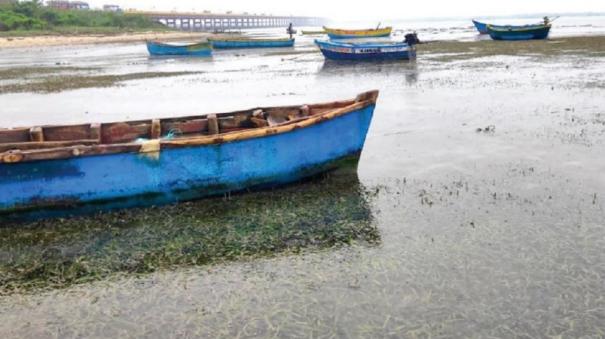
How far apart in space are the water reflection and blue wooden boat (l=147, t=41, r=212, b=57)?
39.2 metres

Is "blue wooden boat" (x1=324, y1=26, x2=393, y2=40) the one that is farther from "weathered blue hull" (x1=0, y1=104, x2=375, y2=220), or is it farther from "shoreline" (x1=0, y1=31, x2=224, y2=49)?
"weathered blue hull" (x1=0, y1=104, x2=375, y2=220)

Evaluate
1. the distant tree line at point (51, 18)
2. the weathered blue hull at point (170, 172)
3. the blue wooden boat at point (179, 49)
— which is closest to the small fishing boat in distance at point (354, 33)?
the blue wooden boat at point (179, 49)

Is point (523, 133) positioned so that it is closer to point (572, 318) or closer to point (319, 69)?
point (572, 318)

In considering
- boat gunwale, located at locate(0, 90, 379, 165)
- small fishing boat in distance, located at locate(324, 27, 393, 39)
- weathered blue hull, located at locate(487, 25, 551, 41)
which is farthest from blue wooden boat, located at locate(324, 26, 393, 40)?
boat gunwale, located at locate(0, 90, 379, 165)

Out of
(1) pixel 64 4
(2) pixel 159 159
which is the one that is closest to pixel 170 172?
(2) pixel 159 159

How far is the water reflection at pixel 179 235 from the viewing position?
6707 millimetres

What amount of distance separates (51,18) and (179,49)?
1842 inches

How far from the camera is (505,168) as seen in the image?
9.95 meters

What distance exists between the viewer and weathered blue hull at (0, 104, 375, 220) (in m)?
7.76

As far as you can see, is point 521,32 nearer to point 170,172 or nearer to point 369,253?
point 170,172

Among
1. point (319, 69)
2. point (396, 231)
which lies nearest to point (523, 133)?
point (396, 231)

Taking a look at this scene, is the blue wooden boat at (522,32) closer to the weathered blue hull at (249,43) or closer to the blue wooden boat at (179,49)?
the weathered blue hull at (249,43)

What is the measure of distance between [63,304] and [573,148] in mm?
10140

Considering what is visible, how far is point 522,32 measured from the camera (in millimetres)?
47406
